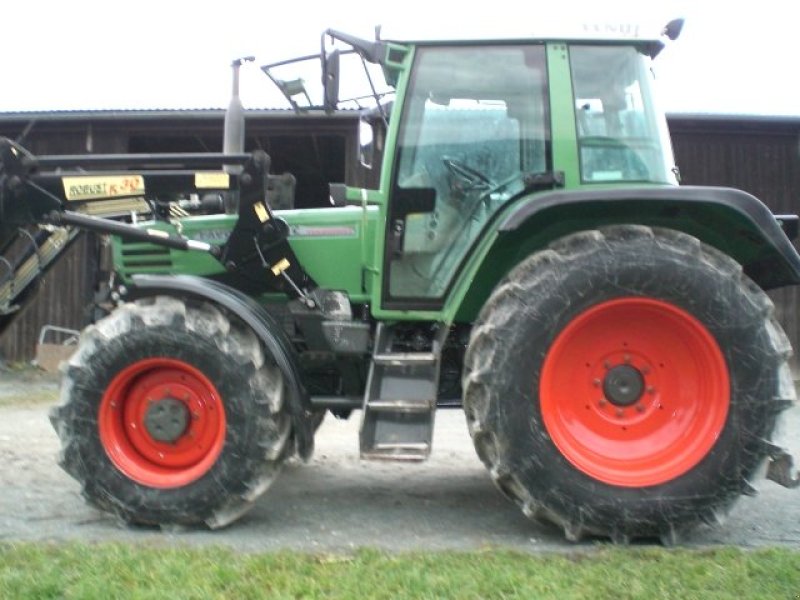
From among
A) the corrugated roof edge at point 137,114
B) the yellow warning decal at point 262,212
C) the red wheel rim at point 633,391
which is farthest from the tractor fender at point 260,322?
the corrugated roof edge at point 137,114

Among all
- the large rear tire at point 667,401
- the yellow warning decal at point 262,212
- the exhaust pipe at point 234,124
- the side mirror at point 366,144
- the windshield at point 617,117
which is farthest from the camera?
the exhaust pipe at point 234,124

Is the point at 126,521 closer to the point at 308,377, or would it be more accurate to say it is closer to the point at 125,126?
the point at 308,377

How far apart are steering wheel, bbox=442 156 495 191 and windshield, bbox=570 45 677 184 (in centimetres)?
55

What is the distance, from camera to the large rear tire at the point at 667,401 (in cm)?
392

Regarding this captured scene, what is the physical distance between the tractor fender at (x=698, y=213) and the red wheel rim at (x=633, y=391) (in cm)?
50

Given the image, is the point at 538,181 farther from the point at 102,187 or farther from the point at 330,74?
the point at 102,187

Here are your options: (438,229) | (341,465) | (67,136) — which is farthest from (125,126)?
(438,229)

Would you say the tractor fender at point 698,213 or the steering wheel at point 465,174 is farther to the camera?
the steering wheel at point 465,174

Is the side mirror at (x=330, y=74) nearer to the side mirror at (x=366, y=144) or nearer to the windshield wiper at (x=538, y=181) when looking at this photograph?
the side mirror at (x=366, y=144)

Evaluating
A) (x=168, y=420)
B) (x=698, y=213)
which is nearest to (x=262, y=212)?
(x=168, y=420)

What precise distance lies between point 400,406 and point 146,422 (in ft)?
4.32

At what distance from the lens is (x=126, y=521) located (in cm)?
429

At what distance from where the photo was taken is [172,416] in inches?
172

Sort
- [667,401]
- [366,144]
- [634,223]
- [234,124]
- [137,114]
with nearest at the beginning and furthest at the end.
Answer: [667,401] < [634,223] < [366,144] < [234,124] < [137,114]
